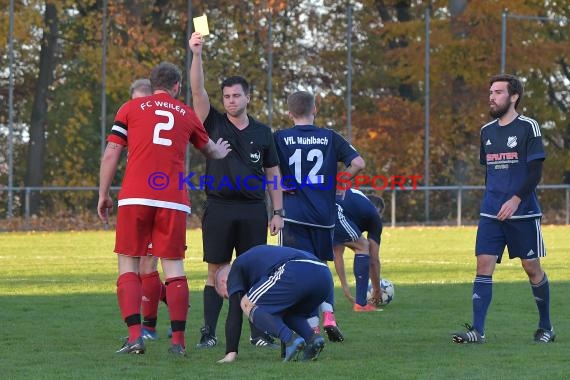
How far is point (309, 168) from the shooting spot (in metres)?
10.4

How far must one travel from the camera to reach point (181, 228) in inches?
353

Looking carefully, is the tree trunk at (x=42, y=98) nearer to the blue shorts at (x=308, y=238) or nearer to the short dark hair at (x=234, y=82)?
the blue shorts at (x=308, y=238)

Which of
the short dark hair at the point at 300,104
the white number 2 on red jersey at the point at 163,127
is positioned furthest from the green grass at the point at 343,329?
the short dark hair at the point at 300,104

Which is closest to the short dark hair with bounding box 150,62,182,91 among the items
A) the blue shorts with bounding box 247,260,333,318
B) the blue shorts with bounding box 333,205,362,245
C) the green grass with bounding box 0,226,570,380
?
the blue shorts with bounding box 247,260,333,318

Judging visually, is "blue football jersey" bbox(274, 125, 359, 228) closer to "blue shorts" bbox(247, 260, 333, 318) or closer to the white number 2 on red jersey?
the white number 2 on red jersey

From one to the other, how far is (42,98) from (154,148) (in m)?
26.3

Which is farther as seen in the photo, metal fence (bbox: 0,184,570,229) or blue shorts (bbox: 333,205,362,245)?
metal fence (bbox: 0,184,570,229)

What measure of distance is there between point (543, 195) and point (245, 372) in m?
30.0

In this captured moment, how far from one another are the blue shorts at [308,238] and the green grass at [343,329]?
2.28 feet

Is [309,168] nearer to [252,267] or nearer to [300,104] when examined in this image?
[300,104]

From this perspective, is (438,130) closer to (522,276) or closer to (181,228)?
(522,276)

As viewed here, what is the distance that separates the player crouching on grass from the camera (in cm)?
847

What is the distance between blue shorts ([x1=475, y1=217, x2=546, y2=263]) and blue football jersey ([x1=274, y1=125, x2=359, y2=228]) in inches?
47.1

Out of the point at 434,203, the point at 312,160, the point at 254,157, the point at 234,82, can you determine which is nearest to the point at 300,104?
the point at 312,160
